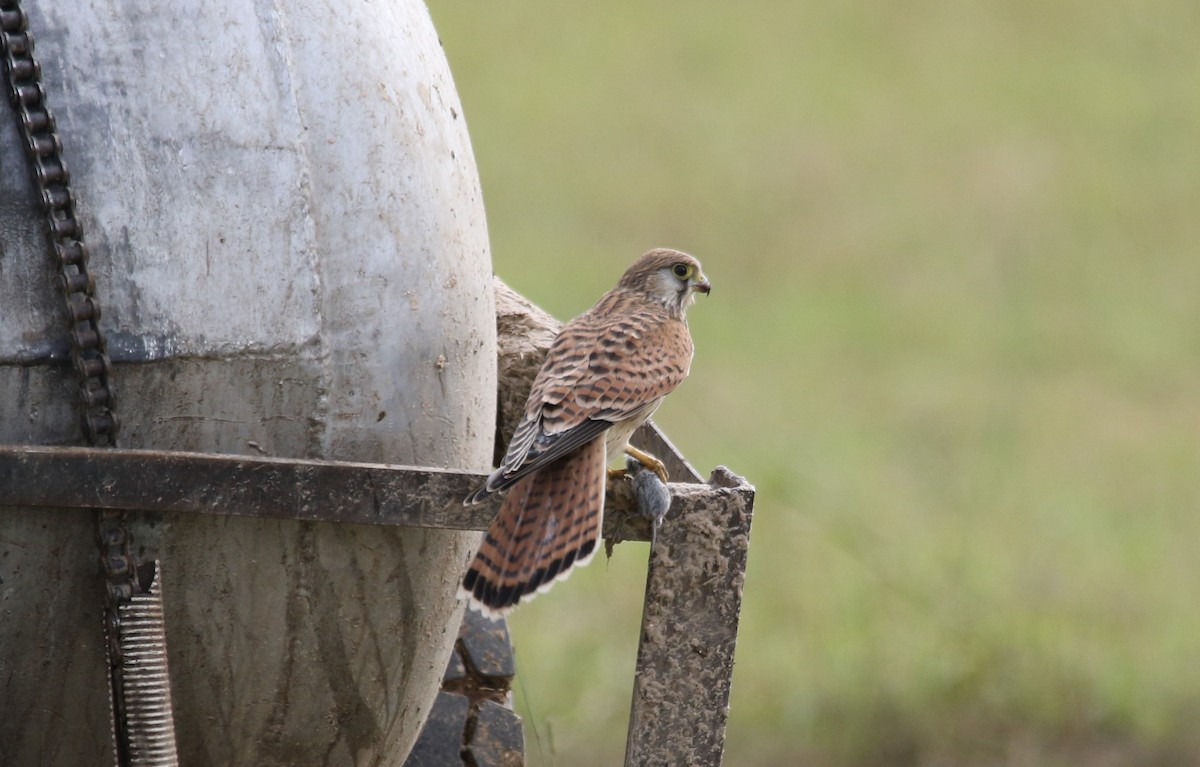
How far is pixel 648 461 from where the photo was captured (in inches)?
148

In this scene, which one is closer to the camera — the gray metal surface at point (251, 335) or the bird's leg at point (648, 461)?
the gray metal surface at point (251, 335)

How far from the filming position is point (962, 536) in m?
8.80

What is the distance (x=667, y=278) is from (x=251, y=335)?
1.45 meters

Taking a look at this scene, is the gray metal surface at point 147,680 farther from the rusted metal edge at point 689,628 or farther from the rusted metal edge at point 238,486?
the rusted metal edge at point 689,628

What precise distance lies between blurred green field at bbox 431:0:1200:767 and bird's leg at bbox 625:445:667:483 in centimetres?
116

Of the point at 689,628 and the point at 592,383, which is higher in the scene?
the point at 592,383

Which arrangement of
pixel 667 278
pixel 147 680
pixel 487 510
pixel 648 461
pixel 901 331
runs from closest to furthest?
pixel 147 680 < pixel 487 510 < pixel 648 461 < pixel 667 278 < pixel 901 331

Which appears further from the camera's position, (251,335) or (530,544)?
(530,544)

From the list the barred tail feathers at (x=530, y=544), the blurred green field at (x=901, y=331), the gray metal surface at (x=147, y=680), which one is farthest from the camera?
the blurred green field at (x=901, y=331)

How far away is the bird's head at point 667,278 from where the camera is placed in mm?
4160

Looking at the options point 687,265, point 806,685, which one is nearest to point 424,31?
point 687,265

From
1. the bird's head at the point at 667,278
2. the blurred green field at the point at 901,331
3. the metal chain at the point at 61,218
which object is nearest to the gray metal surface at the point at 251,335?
the metal chain at the point at 61,218

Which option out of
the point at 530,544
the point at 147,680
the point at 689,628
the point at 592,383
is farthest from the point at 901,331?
the point at 147,680

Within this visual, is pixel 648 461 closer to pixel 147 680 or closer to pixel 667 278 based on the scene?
pixel 667 278
